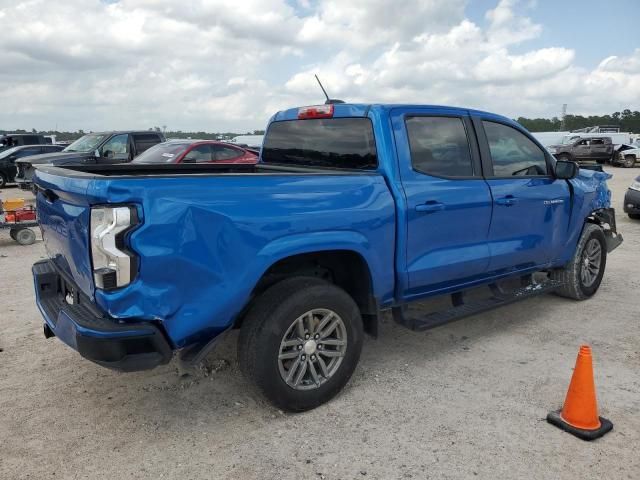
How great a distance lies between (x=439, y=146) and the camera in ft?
13.1

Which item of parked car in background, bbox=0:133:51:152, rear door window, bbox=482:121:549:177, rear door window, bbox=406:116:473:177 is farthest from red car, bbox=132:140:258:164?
parked car in background, bbox=0:133:51:152

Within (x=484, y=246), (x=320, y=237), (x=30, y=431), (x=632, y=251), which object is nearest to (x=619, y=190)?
(x=632, y=251)

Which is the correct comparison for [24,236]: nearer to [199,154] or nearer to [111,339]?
[199,154]

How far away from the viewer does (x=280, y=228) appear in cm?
301

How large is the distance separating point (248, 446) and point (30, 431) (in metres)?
1.31

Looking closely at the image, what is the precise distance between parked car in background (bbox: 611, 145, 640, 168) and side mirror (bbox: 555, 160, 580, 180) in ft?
89.8

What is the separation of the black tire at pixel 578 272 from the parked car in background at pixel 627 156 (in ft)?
86.4

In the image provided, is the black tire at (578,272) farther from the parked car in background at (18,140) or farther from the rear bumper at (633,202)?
the parked car in background at (18,140)

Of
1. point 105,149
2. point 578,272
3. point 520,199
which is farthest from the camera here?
point 105,149

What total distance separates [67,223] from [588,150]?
30.7 metres

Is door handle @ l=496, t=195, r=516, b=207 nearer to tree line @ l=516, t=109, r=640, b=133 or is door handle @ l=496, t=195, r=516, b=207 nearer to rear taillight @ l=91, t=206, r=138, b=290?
rear taillight @ l=91, t=206, r=138, b=290

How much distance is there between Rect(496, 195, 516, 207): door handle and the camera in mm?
4221

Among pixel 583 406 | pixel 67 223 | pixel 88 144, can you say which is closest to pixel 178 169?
pixel 67 223

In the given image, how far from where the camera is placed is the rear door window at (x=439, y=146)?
3.84 m
